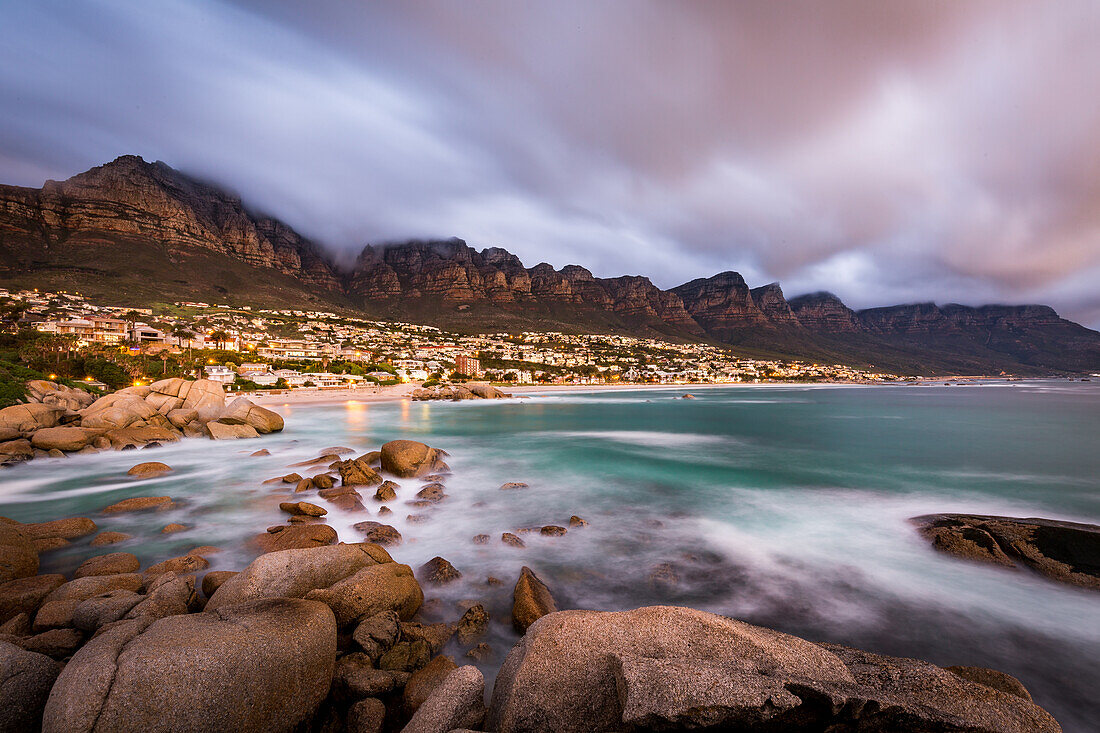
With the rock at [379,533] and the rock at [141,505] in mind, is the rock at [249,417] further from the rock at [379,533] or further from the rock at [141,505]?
the rock at [379,533]

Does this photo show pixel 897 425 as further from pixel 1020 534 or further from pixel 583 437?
pixel 1020 534

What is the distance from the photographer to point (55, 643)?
4934mm

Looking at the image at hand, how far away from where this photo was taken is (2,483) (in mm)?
14406

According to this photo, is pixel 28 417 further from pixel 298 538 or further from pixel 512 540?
pixel 512 540

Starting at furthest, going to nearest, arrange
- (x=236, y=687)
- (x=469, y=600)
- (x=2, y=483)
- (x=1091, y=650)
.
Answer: (x=2, y=483) < (x=469, y=600) < (x=1091, y=650) < (x=236, y=687)

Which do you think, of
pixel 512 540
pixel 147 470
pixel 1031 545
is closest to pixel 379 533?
pixel 512 540

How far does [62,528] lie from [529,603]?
36.8 ft

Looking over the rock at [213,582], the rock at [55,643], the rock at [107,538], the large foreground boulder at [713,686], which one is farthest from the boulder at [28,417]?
the large foreground boulder at [713,686]

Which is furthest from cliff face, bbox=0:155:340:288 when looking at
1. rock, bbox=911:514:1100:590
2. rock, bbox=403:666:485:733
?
rock, bbox=911:514:1100:590

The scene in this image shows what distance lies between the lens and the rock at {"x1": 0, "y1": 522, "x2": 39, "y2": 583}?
6.95 meters

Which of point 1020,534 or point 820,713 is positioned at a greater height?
point 820,713

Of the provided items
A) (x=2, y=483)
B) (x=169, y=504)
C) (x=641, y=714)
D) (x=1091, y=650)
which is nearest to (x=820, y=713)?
(x=641, y=714)

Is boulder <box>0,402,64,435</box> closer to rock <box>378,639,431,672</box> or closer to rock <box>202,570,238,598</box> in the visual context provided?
rock <box>202,570,238,598</box>

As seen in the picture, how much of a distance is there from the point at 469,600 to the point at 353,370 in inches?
3129
